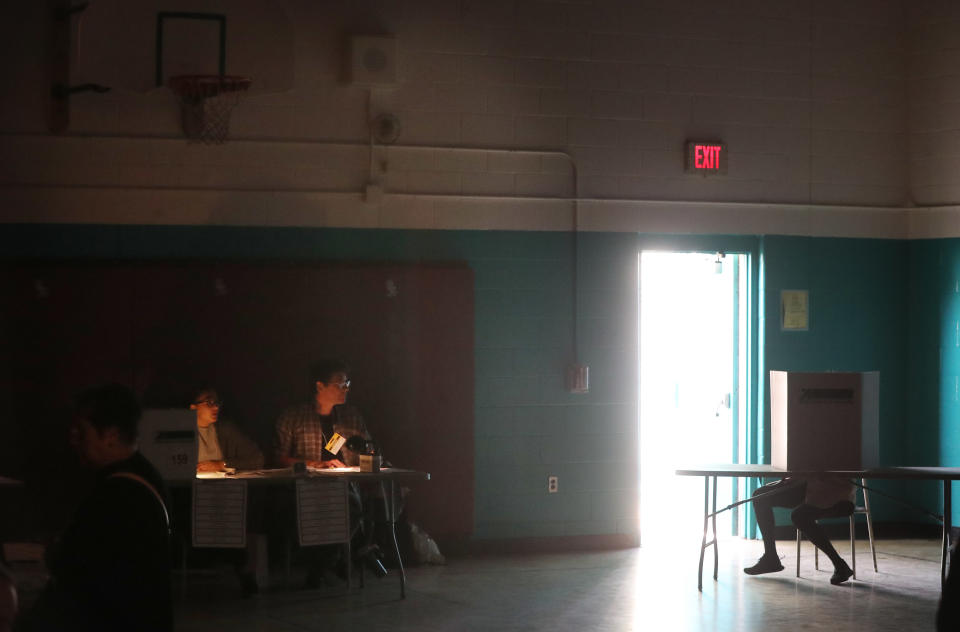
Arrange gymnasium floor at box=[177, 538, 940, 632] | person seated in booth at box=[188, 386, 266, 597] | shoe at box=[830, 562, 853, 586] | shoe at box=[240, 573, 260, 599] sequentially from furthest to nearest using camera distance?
shoe at box=[830, 562, 853, 586]
person seated in booth at box=[188, 386, 266, 597]
shoe at box=[240, 573, 260, 599]
gymnasium floor at box=[177, 538, 940, 632]

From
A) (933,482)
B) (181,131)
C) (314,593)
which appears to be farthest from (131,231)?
(933,482)

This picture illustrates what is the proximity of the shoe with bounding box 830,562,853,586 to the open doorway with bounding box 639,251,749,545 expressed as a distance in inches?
58.9

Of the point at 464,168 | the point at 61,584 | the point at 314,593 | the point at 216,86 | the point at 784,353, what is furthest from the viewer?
the point at 784,353

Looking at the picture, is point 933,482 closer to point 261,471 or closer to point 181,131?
point 261,471

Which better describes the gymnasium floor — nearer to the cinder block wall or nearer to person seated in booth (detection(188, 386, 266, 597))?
person seated in booth (detection(188, 386, 266, 597))

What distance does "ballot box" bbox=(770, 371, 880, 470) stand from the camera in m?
6.23

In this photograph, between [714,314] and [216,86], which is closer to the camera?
[216,86]

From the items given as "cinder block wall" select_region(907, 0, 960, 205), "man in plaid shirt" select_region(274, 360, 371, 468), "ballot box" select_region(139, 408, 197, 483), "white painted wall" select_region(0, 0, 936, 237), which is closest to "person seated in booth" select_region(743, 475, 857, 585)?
"white painted wall" select_region(0, 0, 936, 237)

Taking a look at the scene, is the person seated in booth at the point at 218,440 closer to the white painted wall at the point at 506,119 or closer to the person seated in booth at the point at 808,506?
the white painted wall at the point at 506,119

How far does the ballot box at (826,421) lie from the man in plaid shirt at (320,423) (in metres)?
2.34

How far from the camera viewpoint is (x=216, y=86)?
261 inches

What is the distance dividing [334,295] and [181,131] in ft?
4.31

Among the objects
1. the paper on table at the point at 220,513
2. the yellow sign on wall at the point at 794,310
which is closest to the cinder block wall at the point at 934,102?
the yellow sign on wall at the point at 794,310

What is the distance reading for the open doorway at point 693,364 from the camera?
794 centimetres
